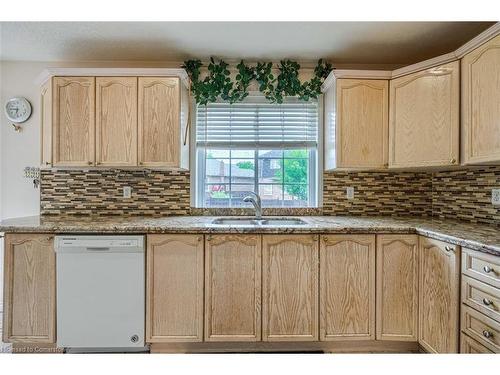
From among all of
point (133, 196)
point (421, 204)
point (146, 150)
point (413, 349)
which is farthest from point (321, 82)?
point (413, 349)

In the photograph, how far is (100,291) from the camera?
1.99 m

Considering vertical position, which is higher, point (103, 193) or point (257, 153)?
point (257, 153)

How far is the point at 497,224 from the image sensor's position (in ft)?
6.93

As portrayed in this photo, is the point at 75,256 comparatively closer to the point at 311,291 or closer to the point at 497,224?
the point at 311,291

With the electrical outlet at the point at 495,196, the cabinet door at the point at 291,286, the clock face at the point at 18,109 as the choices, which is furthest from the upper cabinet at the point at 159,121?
the electrical outlet at the point at 495,196

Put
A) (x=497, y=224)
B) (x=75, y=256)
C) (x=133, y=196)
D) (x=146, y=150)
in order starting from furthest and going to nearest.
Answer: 1. (x=133, y=196)
2. (x=146, y=150)
3. (x=497, y=224)
4. (x=75, y=256)

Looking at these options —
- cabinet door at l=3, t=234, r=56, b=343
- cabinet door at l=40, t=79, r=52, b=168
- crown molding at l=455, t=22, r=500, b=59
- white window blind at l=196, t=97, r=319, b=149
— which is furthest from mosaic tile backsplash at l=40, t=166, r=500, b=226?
crown molding at l=455, t=22, r=500, b=59

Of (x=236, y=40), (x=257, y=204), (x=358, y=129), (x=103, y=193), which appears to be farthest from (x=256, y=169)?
(x=103, y=193)

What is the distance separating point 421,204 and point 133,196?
2.56 metres

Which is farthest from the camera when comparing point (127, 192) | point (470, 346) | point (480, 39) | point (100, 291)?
point (127, 192)

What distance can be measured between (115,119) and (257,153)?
121cm

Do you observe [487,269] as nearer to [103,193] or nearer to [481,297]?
[481,297]

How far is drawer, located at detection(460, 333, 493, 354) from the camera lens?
1.48 meters

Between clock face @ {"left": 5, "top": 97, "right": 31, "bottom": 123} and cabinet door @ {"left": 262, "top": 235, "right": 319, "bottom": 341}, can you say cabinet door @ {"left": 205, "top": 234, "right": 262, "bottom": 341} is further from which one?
clock face @ {"left": 5, "top": 97, "right": 31, "bottom": 123}
